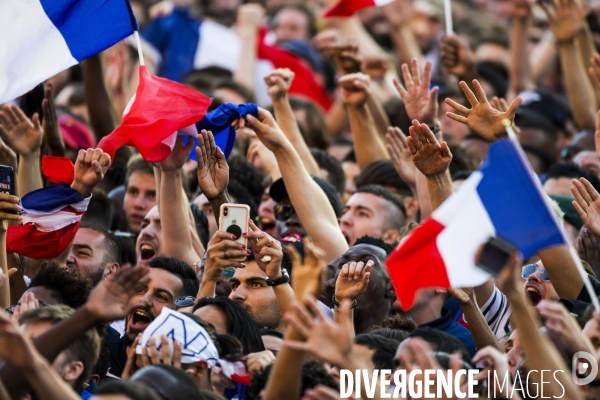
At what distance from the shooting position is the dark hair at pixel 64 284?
639 cm

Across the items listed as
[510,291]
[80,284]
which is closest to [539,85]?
[80,284]

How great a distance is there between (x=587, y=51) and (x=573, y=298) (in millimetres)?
A: 4204

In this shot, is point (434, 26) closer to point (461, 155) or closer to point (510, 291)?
point (461, 155)

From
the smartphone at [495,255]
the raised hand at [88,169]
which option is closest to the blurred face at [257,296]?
the raised hand at [88,169]

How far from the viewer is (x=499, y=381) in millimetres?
4812

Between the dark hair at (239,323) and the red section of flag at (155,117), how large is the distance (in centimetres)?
126

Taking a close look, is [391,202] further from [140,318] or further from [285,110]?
[140,318]

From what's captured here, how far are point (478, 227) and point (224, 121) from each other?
253cm

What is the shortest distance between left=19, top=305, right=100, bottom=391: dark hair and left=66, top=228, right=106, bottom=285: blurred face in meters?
1.97

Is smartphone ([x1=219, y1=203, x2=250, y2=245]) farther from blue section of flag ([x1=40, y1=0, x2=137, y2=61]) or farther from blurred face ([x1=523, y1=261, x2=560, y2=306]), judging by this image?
blurred face ([x1=523, y1=261, x2=560, y2=306])

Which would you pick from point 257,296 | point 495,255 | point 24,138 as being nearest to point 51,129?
point 24,138

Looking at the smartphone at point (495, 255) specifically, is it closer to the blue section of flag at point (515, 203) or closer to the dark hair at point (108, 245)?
the blue section of flag at point (515, 203)

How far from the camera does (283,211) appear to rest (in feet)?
25.7

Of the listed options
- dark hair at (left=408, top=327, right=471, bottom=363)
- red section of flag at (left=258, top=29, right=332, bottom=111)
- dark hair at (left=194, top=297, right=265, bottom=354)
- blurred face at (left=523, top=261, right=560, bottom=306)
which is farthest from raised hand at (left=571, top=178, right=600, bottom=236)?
red section of flag at (left=258, top=29, right=332, bottom=111)
